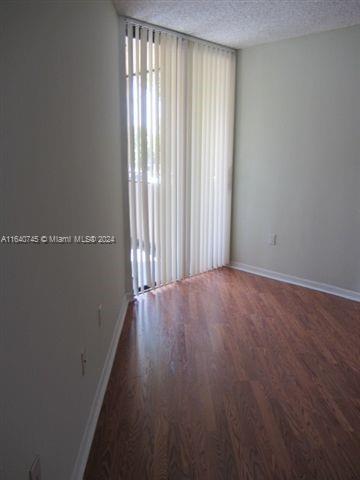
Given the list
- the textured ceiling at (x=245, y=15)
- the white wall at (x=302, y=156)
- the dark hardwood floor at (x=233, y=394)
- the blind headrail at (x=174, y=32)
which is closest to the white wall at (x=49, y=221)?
the dark hardwood floor at (x=233, y=394)

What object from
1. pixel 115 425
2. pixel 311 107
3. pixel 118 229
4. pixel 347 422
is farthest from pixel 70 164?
pixel 311 107

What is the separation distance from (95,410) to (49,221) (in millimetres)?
1142

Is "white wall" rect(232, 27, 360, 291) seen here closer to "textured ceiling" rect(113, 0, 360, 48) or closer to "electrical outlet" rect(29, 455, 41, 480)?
"textured ceiling" rect(113, 0, 360, 48)

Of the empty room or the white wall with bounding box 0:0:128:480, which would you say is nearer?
the white wall with bounding box 0:0:128:480

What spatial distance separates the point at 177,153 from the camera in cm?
360

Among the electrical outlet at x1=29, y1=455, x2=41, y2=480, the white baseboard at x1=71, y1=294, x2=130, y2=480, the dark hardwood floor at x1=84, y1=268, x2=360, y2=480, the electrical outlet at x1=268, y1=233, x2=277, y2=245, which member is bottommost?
the dark hardwood floor at x1=84, y1=268, x2=360, y2=480

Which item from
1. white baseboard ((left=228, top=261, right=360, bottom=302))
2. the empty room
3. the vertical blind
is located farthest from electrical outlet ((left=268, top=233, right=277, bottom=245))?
the vertical blind

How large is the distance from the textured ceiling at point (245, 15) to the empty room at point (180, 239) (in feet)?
0.08

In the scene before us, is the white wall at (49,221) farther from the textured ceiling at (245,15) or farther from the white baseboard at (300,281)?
the white baseboard at (300,281)

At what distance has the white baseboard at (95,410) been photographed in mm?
1522

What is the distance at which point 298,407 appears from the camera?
198 cm

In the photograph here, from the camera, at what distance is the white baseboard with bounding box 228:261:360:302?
11.6 feet

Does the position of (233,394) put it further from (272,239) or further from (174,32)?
(174,32)

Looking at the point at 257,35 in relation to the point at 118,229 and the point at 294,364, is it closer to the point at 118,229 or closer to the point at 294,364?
the point at 118,229
